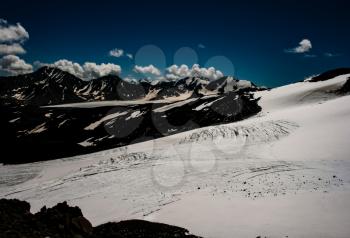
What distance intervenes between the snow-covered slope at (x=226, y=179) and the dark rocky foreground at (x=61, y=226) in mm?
1781

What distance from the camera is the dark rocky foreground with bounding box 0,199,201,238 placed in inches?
506

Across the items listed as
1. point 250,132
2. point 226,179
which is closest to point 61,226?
point 226,179

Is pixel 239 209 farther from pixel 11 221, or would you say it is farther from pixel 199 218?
pixel 11 221

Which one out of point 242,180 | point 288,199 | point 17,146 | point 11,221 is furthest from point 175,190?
point 17,146

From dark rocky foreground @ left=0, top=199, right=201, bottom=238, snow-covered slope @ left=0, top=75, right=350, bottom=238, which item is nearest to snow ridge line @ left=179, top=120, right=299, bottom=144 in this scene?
snow-covered slope @ left=0, top=75, right=350, bottom=238

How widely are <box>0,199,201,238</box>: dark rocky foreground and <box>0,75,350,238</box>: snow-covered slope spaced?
1781 mm

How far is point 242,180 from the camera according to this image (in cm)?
2569

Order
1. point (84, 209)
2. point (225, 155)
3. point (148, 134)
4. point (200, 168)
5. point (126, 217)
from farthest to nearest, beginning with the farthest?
point (148, 134)
point (225, 155)
point (200, 168)
point (84, 209)
point (126, 217)

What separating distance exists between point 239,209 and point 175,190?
7.75 metres

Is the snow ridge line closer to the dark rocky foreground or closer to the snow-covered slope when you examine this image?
the snow-covered slope

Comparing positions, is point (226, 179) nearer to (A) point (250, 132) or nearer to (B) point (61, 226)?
(B) point (61, 226)

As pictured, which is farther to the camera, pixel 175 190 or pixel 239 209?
pixel 175 190

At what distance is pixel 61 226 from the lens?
1472 cm

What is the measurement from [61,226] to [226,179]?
50.9ft
